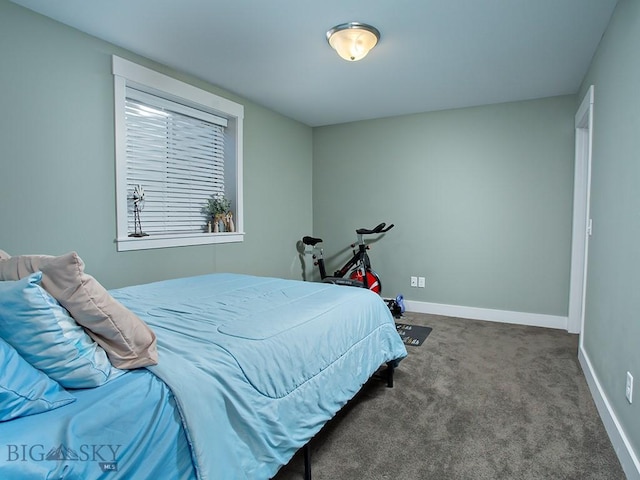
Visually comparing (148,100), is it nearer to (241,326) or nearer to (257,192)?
(257,192)

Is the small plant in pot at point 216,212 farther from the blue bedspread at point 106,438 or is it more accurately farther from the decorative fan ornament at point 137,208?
the blue bedspread at point 106,438

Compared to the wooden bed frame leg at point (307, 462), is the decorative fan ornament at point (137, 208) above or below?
above

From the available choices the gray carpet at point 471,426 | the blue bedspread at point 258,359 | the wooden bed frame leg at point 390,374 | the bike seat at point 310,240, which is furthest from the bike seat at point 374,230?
the wooden bed frame leg at point 390,374

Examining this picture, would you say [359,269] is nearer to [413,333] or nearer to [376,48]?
[413,333]

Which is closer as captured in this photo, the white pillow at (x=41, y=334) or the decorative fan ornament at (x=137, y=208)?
the white pillow at (x=41, y=334)

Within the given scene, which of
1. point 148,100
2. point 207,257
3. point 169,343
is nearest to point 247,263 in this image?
point 207,257

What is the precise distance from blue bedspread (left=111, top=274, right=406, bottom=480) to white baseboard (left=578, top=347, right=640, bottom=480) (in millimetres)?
1127

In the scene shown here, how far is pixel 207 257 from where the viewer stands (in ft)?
11.9

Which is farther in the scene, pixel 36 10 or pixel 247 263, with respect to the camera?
pixel 247 263

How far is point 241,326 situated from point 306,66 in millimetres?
2370

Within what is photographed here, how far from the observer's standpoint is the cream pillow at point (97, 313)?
1.09 meters

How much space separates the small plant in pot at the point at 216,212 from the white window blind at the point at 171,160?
56mm

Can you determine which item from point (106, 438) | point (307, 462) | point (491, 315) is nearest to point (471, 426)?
point (307, 462)

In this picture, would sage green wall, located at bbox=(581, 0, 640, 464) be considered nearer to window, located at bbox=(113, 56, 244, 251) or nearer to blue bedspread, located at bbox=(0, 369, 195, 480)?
blue bedspread, located at bbox=(0, 369, 195, 480)
